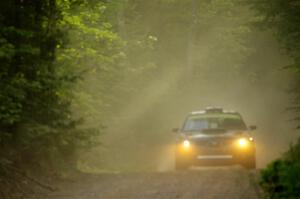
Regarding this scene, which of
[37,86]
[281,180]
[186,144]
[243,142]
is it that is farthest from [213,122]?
[281,180]

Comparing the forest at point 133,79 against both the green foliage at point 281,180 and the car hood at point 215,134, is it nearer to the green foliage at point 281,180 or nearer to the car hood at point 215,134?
the green foliage at point 281,180

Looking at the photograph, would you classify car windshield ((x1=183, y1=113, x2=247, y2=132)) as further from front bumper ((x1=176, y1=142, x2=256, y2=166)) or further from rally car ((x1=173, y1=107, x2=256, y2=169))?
front bumper ((x1=176, y1=142, x2=256, y2=166))

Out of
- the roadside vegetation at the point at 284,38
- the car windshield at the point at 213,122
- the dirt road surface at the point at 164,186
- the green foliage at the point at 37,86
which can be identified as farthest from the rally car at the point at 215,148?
the green foliage at the point at 37,86

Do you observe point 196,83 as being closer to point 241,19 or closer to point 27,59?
point 241,19

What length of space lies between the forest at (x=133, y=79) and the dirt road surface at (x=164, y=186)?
0.98m

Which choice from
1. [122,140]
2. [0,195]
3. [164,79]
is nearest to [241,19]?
[164,79]

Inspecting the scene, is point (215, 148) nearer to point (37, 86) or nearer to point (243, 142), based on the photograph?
point (243, 142)

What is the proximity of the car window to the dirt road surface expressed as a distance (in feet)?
9.47

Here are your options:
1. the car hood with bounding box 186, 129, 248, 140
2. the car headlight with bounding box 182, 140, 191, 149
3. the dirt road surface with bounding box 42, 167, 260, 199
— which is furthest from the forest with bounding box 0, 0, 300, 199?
the car headlight with bounding box 182, 140, 191, 149

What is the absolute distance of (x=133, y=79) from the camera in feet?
115

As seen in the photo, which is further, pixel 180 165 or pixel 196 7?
pixel 196 7

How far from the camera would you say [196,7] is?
4550 centimetres

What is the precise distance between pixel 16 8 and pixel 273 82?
42249 millimetres

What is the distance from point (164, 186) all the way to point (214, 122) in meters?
6.86
